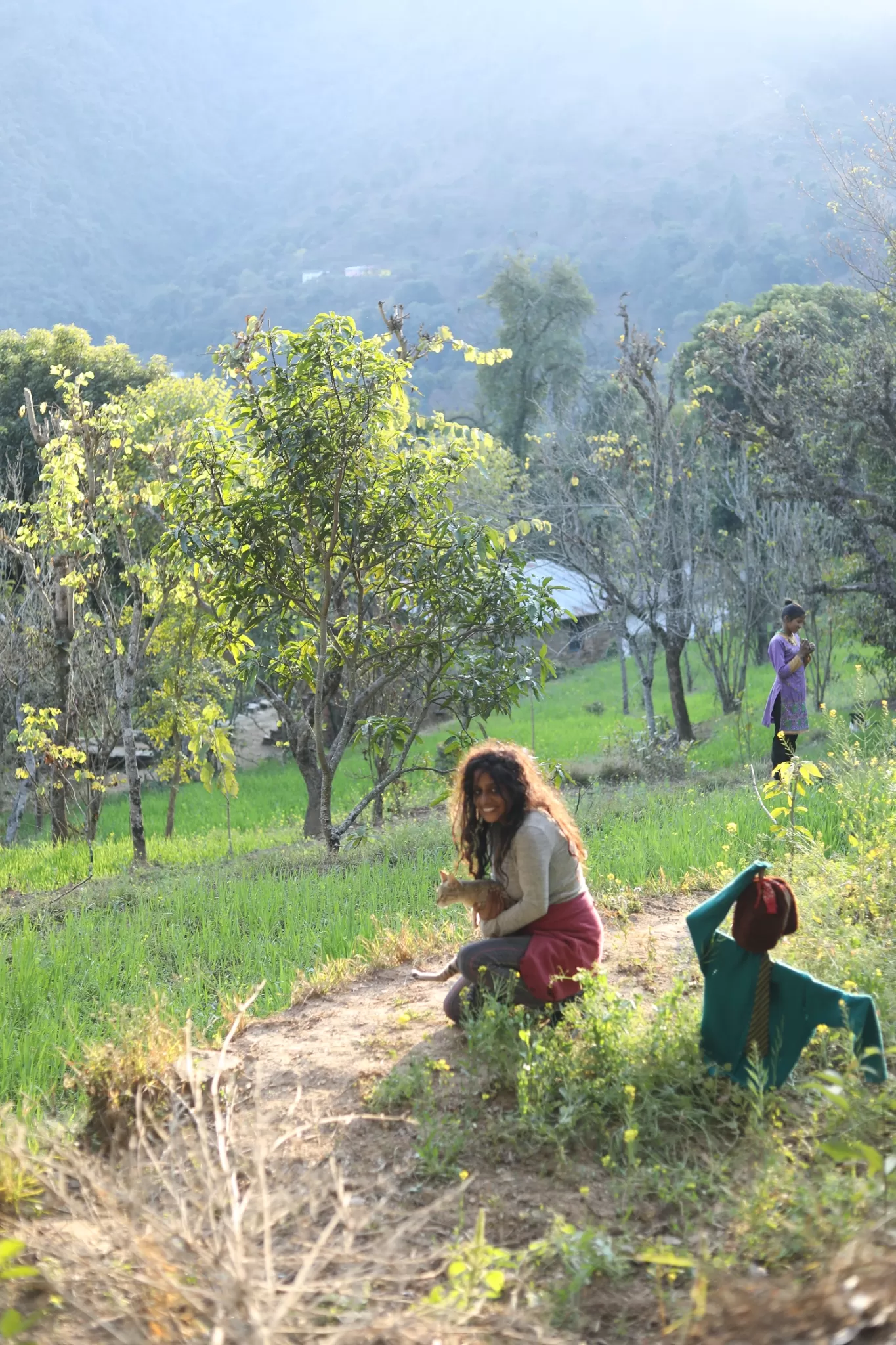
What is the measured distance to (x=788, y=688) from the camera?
10.0 metres

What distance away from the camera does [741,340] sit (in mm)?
14438

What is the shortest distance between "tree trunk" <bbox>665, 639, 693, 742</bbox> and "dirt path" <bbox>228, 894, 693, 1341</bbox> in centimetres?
988

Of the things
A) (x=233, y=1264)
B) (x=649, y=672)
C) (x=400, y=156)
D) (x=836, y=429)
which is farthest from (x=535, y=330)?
(x=400, y=156)

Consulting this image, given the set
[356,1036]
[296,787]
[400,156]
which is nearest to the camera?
[356,1036]

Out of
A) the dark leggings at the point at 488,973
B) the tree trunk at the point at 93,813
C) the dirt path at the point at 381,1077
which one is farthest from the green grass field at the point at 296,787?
the dark leggings at the point at 488,973

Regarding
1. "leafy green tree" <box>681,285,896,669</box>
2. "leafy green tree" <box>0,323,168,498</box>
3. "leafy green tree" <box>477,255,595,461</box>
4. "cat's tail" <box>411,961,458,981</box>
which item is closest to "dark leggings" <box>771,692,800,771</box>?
"leafy green tree" <box>681,285,896,669</box>

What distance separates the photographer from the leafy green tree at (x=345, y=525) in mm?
7418

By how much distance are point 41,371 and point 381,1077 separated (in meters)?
18.8

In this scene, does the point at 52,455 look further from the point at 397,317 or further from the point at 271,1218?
the point at 271,1218

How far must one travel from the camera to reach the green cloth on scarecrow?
3.72 metres

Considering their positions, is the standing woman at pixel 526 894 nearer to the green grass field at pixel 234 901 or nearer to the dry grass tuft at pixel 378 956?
the dry grass tuft at pixel 378 956

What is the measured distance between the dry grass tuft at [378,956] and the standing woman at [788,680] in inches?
186

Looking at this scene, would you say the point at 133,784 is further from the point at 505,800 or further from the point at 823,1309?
the point at 823,1309

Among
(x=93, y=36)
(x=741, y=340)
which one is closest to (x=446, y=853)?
(x=741, y=340)
